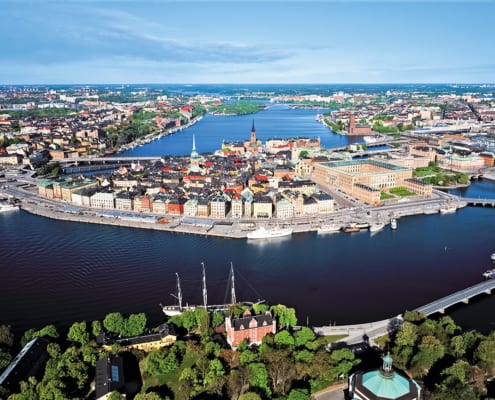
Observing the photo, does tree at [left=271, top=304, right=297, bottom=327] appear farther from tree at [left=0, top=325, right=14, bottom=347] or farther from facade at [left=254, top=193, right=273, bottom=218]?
facade at [left=254, top=193, right=273, bottom=218]

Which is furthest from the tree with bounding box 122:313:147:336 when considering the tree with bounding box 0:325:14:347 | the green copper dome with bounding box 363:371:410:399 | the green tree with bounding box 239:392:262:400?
the green copper dome with bounding box 363:371:410:399

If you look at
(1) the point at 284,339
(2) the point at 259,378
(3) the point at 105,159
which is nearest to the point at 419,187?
(1) the point at 284,339

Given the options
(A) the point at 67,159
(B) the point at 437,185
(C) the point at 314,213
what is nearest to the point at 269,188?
(C) the point at 314,213

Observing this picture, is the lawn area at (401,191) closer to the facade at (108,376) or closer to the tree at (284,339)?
the tree at (284,339)

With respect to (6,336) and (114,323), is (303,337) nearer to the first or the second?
(114,323)

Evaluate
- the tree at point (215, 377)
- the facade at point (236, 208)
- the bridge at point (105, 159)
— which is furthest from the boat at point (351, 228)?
the bridge at point (105, 159)

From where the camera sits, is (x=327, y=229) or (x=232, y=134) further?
(x=232, y=134)
